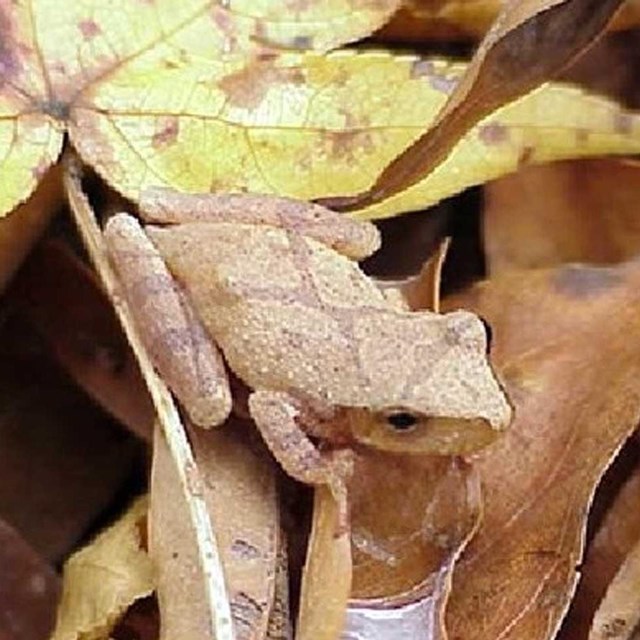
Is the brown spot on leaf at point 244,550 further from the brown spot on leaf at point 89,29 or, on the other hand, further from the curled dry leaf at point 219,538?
the brown spot on leaf at point 89,29

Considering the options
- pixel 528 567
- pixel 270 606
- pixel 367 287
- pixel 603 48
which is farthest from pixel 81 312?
pixel 603 48

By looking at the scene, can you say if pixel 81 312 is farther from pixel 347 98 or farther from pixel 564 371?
pixel 564 371

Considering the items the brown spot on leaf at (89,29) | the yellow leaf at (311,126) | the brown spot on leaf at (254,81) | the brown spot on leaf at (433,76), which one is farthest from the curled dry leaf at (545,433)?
the brown spot on leaf at (89,29)

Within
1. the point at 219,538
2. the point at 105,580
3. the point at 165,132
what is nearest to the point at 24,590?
the point at 105,580

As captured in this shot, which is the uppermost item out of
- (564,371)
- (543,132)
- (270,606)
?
(543,132)

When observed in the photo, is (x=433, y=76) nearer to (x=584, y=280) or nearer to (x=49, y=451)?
(x=584, y=280)

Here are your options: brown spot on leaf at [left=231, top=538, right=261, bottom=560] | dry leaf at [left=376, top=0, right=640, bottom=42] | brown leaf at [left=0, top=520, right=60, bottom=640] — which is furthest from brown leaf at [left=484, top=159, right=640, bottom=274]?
brown leaf at [left=0, top=520, right=60, bottom=640]
